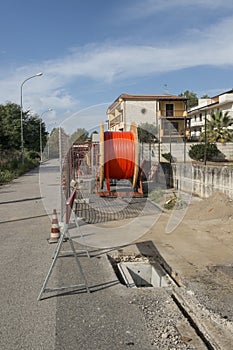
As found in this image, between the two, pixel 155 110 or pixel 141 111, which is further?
pixel 155 110

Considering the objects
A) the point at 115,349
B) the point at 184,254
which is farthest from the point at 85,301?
the point at 184,254

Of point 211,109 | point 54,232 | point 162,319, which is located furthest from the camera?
point 211,109

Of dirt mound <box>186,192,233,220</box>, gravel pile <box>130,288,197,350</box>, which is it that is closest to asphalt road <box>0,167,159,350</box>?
gravel pile <box>130,288,197,350</box>

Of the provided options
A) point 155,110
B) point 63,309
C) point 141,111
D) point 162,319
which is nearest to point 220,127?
point 141,111

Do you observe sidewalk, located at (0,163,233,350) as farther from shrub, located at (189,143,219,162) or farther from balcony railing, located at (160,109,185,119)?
balcony railing, located at (160,109,185,119)

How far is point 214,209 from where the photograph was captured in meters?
10.5

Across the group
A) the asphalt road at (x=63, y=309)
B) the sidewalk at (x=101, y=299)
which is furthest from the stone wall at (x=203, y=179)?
the asphalt road at (x=63, y=309)

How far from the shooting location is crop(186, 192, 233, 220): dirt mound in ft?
33.3

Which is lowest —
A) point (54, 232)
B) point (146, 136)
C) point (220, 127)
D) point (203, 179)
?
point (54, 232)

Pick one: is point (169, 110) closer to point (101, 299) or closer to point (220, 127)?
point (220, 127)

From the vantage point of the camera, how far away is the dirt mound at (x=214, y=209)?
10.1 m

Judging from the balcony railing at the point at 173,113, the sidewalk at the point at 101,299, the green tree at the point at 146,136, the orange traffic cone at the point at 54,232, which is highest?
the balcony railing at the point at 173,113

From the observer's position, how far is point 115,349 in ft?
12.1

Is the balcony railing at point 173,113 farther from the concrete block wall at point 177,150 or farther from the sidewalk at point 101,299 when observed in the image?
the sidewalk at point 101,299
